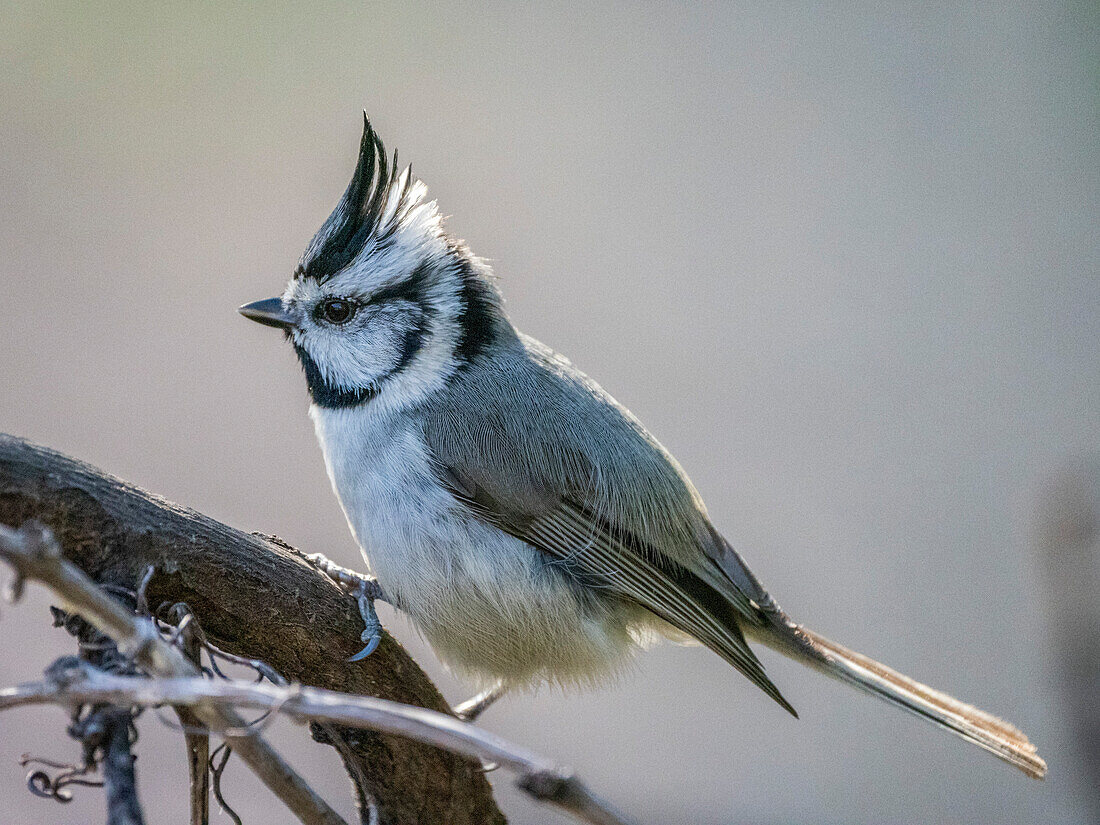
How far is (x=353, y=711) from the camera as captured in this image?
753 mm

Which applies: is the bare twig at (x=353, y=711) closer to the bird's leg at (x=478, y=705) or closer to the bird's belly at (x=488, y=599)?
the bird's belly at (x=488, y=599)

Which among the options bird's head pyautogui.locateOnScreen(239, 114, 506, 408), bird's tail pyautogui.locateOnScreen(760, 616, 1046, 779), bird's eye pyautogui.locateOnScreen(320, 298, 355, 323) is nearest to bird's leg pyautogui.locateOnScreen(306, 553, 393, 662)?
bird's head pyautogui.locateOnScreen(239, 114, 506, 408)

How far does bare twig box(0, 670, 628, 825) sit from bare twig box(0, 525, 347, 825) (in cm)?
3

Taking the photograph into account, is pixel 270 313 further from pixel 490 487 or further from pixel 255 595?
pixel 255 595

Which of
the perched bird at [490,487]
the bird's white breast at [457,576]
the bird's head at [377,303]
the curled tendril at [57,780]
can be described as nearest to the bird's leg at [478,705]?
the perched bird at [490,487]

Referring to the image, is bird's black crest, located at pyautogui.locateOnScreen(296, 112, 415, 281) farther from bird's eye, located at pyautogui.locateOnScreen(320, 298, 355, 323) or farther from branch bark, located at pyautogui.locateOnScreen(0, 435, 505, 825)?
branch bark, located at pyautogui.locateOnScreen(0, 435, 505, 825)

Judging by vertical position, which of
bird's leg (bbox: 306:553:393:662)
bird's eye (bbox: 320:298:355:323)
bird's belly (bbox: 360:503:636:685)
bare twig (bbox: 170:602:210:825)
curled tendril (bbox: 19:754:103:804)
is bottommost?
curled tendril (bbox: 19:754:103:804)

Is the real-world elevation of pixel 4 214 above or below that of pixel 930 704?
below

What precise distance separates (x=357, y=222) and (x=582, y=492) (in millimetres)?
656

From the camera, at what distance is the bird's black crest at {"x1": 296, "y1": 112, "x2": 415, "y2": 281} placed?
1807 millimetres

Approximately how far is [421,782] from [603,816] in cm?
77

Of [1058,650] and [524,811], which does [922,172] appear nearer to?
[1058,650]

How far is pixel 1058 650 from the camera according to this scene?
3117 millimetres

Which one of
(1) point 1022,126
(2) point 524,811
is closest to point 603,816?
(2) point 524,811
